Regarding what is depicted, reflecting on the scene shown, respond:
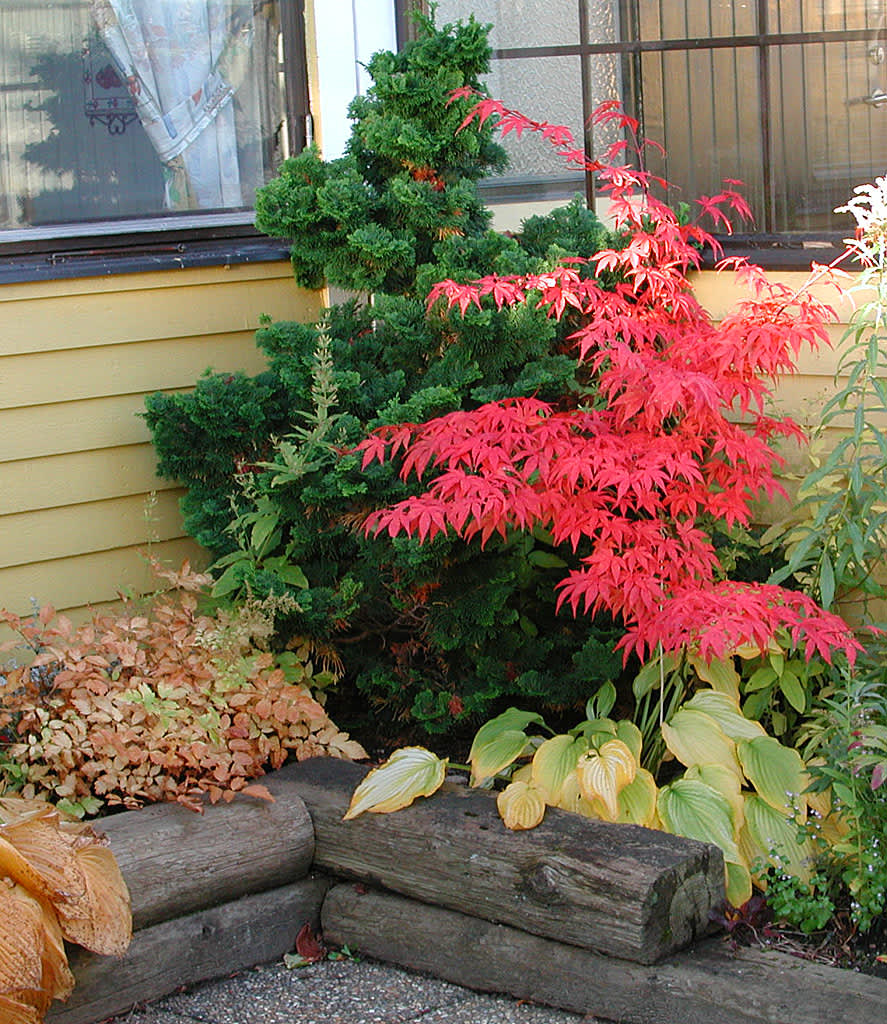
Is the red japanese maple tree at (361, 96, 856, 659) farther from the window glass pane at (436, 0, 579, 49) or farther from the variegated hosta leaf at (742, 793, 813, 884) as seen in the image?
the window glass pane at (436, 0, 579, 49)

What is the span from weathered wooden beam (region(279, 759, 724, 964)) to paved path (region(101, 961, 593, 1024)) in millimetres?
184

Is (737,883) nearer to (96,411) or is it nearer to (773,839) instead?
(773,839)

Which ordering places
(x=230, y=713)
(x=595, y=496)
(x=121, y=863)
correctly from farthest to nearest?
(x=230, y=713), (x=595, y=496), (x=121, y=863)

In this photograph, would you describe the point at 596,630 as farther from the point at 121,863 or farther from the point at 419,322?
the point at 121,863

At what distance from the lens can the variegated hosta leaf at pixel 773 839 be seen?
297cm

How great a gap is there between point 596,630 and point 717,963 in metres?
1.15

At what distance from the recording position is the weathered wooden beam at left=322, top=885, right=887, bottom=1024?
8.39ft

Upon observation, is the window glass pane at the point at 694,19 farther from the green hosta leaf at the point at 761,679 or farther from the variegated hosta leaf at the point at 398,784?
the variegated hosta leaf at the point at 398,784

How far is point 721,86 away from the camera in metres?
4.08

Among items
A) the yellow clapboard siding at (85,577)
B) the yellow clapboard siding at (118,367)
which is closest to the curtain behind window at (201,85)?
the yellow clapboard siding at (118,367)

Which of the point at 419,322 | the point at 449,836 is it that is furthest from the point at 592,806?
the point at 419,322

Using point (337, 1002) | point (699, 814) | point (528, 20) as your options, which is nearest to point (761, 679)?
point (699, 814)

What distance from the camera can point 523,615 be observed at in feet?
12.6

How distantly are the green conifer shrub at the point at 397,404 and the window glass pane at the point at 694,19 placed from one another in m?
0.67
